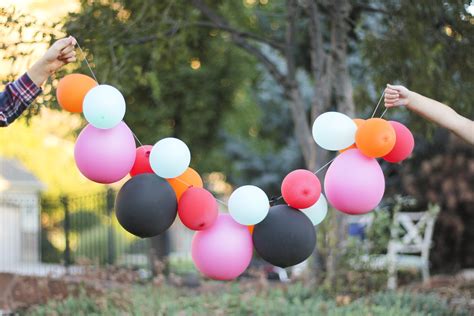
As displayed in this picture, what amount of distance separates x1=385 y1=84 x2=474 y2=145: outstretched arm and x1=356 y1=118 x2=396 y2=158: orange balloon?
0.14 meters

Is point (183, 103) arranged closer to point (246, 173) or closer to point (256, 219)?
point (246, 173)

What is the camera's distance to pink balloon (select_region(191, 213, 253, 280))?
3479mm

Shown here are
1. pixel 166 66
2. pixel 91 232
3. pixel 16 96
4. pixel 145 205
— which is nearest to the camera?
pixel 145 205

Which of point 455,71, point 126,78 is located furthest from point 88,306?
point 455,71

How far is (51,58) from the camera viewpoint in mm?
3369

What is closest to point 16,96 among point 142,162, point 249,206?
point 142,162

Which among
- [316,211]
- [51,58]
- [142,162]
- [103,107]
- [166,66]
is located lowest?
[316,211]

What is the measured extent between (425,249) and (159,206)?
6.98 m

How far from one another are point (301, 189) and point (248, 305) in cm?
260

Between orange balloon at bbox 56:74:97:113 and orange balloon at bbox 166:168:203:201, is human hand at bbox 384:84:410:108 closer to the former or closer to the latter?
orange balloon at bbox 166:168:203:201

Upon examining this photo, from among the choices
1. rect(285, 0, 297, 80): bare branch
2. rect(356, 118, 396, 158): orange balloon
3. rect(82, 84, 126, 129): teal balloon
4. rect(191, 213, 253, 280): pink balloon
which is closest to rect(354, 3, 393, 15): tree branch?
rect(285, 0, 297, 80): bare branch

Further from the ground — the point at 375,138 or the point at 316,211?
the point at 375,138

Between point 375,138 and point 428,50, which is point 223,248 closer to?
point 375,138

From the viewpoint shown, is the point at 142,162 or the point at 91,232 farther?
the point at 91,232
